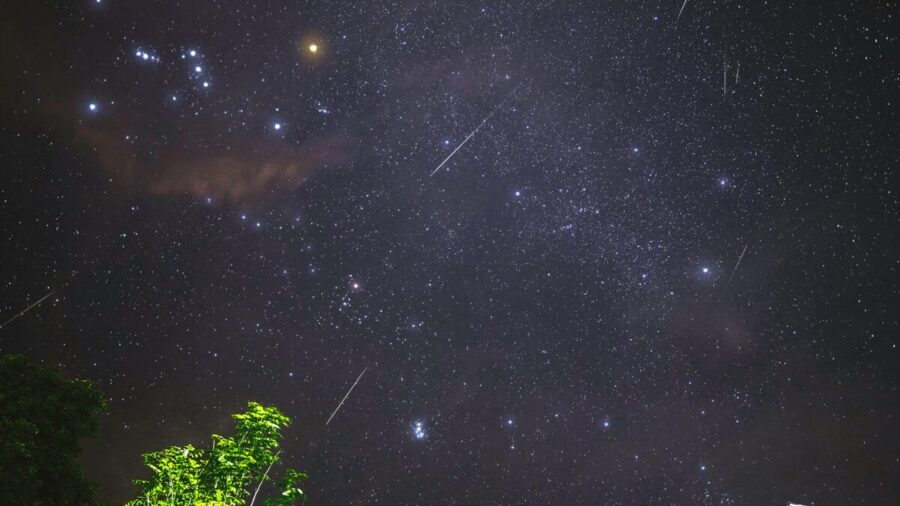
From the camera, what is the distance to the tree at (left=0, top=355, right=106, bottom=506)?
311 inches

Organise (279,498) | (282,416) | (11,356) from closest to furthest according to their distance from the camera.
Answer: (279,498) < (282,416) < (11,356)

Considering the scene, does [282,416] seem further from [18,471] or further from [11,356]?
[11,356]

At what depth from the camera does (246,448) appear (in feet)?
26.6

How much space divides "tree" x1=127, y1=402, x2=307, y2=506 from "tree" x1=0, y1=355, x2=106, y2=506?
140 cm

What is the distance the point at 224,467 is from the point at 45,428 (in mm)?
3155

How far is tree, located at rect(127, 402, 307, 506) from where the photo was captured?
7771 mm

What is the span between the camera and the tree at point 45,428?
7887mm

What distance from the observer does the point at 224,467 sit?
25.7 feet

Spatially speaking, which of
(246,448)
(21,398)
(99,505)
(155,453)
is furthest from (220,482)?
(21,398)

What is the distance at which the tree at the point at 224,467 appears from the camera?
7771mm

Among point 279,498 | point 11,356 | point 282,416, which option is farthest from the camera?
point 11,356

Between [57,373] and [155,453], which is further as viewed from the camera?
[57,373]

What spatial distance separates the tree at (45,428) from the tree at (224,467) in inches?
54.9

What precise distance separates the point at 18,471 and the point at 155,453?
1686 mm
